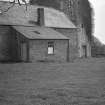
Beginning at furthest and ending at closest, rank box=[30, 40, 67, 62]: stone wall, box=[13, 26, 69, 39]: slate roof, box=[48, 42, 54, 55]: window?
box=[48, 42, 54, 55]: window, box=[13, 26, 69, 39]: slate roof, box=[30, 40, 67, 62]: stone wall

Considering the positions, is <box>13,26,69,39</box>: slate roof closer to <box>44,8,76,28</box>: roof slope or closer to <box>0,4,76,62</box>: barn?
<box>0,4,76,62</box>: barn

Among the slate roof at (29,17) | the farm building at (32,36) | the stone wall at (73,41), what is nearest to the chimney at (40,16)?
the farm building at (32,36)

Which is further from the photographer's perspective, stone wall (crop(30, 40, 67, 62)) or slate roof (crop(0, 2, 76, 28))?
slate roof (crop(0, 2, 76, 28))

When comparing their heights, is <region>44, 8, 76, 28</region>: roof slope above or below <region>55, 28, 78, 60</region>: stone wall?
above

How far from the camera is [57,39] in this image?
121 feet

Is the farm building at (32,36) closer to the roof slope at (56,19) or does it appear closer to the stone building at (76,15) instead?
the roof slope at (56,19)

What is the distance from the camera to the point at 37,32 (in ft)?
122

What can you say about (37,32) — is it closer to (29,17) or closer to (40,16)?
(29,17)

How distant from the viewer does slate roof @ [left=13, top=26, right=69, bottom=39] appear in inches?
1392

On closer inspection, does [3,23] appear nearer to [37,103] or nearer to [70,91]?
[70,91]

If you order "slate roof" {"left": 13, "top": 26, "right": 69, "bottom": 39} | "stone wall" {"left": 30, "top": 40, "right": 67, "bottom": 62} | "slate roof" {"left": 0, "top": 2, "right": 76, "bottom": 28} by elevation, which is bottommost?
"stone wall" {"left": 30, "top": 40, "right": 67, "bottom": 62}

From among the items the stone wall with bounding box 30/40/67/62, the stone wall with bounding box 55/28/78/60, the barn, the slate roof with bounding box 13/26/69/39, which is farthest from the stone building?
the stone wall with bounding box 30/40/67/62

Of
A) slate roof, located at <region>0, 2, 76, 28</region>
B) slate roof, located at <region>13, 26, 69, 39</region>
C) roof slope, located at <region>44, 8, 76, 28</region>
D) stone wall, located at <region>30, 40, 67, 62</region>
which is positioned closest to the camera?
stone wall, located at <region>30, 40, 67, 62</region>

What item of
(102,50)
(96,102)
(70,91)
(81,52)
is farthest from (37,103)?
(102,50)
